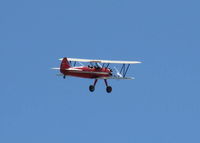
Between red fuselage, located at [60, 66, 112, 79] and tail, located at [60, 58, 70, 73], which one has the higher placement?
tail, located at [60, 58, 70, 73]

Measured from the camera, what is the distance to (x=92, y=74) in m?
191

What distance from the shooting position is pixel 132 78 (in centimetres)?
18950

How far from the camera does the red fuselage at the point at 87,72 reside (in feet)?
619

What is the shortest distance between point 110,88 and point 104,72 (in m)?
2.66

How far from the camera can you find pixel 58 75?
18862 cm

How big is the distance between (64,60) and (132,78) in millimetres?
9169

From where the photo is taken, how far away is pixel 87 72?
190m

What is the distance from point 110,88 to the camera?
636 ft

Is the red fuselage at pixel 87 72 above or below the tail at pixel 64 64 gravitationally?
below

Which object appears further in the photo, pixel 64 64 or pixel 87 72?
pixel 87 72

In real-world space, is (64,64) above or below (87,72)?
above

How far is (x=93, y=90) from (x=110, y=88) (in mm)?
3468

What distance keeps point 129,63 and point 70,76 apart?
10961mm

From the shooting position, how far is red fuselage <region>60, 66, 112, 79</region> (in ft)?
619
